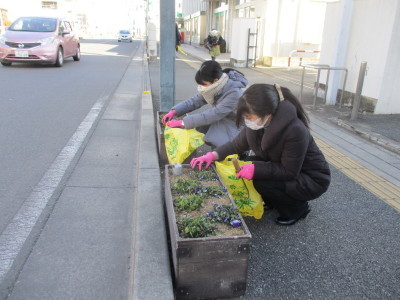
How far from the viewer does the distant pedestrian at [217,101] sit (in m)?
3.44

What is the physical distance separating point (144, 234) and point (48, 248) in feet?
2.16

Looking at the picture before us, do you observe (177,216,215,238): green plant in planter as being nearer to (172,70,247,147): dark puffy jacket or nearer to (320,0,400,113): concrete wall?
(172,70,247,147): dark puffy jacket

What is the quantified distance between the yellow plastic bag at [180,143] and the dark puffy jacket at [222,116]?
0.15 metres

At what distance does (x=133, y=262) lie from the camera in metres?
2.26

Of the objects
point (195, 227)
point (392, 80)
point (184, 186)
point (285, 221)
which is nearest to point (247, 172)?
point (184, 186)

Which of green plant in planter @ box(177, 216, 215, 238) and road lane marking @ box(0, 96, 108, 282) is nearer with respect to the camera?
green plant in planter @ box(177, 216, 215, 238)

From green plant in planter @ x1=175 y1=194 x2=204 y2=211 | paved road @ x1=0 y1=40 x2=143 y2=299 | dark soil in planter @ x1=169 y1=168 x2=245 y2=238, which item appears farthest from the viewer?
green plant in planter @ x1=175 y1=194 x2=204 y2=211

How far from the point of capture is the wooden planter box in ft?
6.20

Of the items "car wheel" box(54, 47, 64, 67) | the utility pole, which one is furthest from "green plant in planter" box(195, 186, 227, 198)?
"car wheel" box(54, 47, 64, 67)

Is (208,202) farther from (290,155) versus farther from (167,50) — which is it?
(167,50)

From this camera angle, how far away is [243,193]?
9.09ft

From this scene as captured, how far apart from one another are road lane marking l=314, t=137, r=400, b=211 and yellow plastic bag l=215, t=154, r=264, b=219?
4.53ft

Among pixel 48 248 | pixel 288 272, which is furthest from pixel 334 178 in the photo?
pixel 48 248

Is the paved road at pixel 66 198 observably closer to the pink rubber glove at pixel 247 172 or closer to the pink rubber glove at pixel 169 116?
the pink rubber glove at pixel 169 116
